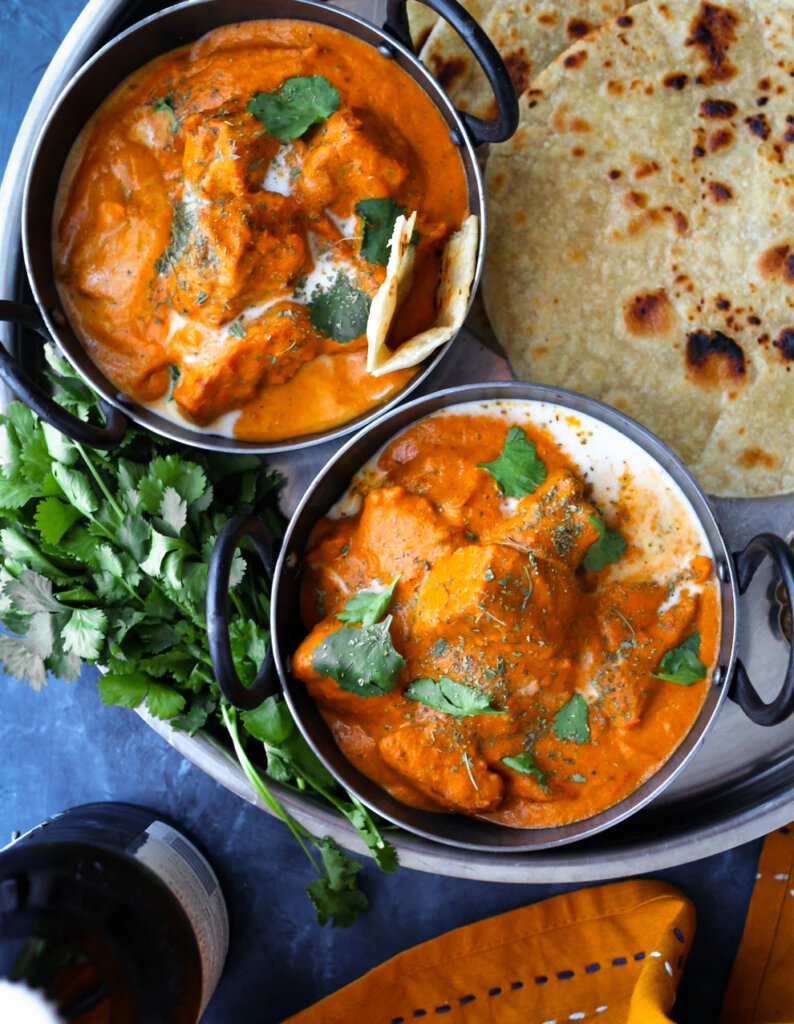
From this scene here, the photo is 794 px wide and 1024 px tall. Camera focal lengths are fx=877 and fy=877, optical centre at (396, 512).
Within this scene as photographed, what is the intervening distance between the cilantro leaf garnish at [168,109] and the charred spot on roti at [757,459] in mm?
1507

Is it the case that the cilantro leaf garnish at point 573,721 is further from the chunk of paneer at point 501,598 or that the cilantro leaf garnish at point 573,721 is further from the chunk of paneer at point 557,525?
the chunk of paneer at point 557,525

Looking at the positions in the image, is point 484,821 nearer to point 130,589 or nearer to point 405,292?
point 130,589

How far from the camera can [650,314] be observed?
208cm

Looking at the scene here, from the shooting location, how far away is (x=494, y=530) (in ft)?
6.25

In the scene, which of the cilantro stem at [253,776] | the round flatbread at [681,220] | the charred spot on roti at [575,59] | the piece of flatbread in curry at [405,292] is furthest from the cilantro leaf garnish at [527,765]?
the charred spot on roti at [575,59]

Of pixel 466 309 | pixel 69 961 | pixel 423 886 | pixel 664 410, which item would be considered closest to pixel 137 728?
pixel 69 961

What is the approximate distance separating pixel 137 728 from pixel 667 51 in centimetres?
220

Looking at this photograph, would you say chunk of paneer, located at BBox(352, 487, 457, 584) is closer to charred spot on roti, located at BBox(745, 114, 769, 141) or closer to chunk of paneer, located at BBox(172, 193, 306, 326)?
chunk of paneer, located at BBox(172, 193, 306, 326)

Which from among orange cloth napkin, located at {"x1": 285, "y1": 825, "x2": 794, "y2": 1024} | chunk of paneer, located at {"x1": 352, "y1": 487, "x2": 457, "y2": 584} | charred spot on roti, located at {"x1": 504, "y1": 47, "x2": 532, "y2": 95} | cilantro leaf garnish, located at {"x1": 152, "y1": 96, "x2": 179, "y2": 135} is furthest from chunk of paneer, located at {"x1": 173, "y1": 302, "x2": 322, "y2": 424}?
orange cloth napkin, located at {"x1": 285, "y1": 825, "x2": 794, "y2": 1024}

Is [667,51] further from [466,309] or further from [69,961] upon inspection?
[69,961]

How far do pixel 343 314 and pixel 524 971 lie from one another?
179cm

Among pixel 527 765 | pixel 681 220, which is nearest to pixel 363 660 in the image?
pixel 527 765

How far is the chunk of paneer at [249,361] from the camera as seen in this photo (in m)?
1.89

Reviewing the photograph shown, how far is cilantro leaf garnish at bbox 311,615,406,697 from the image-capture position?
5.93 ft
